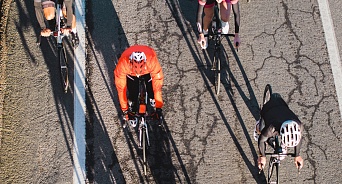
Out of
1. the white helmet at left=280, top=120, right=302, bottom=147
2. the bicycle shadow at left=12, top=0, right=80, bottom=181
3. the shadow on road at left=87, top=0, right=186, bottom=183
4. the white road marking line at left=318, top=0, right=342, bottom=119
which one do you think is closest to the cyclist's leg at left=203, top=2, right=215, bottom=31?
the shadow on road at left=87, top=0, right=186, bottom=183

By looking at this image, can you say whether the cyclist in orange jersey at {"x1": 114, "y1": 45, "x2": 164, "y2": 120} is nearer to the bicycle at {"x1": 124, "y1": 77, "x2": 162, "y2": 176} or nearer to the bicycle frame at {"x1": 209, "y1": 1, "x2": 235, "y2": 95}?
the bicycle at {"x1": 124, "y1": 77, "x2": 162, "y2": 176}

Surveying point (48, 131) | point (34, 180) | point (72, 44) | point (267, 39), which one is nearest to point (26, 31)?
point (72, 44)

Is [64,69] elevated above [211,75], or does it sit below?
above

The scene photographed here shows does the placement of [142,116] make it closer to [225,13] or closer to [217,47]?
[217,47]

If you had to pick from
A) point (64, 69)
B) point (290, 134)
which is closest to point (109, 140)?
point (64, 69)

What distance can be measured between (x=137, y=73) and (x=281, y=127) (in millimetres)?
2356

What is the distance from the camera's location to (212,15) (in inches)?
362

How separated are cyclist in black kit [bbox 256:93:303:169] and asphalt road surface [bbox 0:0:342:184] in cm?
104

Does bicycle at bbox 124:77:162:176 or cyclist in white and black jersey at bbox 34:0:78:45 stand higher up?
cyclist in white and black jersey at bbox 34:0:78:45

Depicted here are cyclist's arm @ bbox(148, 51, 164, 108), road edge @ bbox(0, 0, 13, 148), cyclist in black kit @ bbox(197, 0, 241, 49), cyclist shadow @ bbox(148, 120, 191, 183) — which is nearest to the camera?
cyclist's arm @ bbox(148, 51, 164, 108)

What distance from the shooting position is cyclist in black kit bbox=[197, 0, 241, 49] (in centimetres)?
846

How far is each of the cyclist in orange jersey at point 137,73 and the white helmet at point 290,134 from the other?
6.92 feet

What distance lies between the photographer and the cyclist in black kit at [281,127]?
714 centimetres

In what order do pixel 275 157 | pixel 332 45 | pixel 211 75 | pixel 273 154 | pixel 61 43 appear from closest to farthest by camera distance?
pixel 273 154 < pixel 275 157 < pixel 61 43 < pixel 211 75 < pixel 332 45
